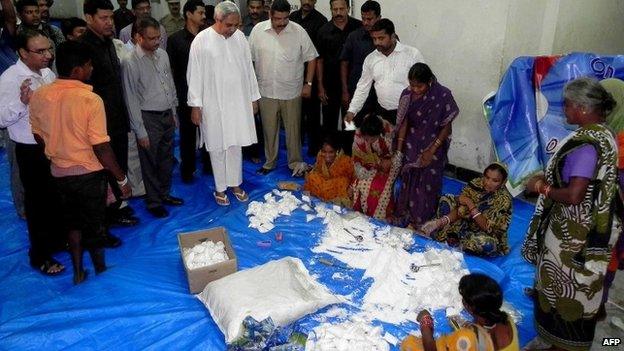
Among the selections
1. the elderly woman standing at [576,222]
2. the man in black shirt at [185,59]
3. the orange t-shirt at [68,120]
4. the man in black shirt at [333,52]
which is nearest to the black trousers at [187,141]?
the man in black shirt at [185,59]

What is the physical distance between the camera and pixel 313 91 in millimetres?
5477

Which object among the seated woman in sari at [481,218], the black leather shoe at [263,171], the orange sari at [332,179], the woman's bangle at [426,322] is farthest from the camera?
the black leather shoe at [263,171]

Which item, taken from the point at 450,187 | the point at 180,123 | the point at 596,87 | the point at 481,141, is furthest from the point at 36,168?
the point at 481,141

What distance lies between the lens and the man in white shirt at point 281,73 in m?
4.82

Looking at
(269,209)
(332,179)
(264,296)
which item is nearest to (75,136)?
(264,296)

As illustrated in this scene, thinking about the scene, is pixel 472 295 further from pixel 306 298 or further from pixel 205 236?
pixel 205 236

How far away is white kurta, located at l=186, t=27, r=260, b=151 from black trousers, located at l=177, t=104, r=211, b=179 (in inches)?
21.5

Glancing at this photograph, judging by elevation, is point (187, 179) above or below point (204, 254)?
below

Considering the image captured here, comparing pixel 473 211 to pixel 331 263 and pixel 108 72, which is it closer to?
pixel 331 263

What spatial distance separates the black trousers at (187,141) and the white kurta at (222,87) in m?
0.55

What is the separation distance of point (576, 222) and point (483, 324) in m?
0.75

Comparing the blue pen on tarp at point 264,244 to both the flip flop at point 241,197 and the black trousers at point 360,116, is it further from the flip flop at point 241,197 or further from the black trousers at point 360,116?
the black trousers at point 360,116

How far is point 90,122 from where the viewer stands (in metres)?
2.80

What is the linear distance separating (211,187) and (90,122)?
7.24 feet
